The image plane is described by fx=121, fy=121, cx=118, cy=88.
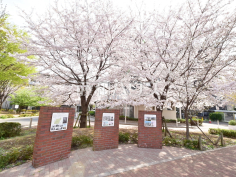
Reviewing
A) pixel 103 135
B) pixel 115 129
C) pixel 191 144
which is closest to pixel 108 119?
pixel 115 129

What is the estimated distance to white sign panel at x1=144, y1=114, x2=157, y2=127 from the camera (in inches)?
262

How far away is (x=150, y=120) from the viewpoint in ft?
21.9

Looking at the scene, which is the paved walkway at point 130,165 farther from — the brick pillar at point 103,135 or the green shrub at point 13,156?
the green shrub at point 13,156

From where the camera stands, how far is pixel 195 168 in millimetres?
4508

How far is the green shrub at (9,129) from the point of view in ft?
25.5

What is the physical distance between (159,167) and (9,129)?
9426mm

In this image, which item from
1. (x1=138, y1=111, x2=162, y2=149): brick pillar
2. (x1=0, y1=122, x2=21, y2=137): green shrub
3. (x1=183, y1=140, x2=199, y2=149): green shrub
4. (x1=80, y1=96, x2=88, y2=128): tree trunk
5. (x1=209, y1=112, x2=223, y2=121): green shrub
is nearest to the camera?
(x1=138, y1=111, x2=162, y2=149): brick pillar

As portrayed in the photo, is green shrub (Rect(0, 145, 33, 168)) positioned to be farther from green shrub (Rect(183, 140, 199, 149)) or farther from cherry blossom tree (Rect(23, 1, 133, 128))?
green shrub (Rect(183, 140, 199, 149))

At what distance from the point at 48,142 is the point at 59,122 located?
0.73 metres

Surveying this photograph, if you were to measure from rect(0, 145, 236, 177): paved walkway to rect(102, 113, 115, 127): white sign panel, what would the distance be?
1227 millimetres

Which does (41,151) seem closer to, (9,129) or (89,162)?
(89,162)

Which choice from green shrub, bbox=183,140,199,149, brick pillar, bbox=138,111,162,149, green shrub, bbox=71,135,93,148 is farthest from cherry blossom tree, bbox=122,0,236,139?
green shrub, bbox=71,135,93,148

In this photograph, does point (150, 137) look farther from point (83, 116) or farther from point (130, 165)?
point (83, 116)

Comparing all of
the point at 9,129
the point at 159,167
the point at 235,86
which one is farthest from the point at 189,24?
the point at 9,129
